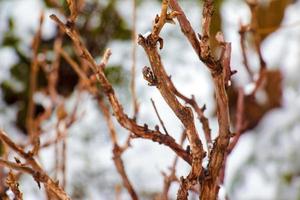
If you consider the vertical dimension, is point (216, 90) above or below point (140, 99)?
below

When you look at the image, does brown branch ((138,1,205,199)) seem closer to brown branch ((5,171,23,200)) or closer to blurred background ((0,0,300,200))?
brown branch ((5,171,23,200))

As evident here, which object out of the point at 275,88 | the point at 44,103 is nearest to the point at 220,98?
the point at 44,103

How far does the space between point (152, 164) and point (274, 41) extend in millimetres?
932

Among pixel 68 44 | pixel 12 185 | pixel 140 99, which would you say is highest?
pixel 68 44

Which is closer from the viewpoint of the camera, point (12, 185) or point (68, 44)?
point (12, 185)

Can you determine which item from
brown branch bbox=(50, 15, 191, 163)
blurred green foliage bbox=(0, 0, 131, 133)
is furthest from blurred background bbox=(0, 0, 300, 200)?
brown branch bbox=(50, 15, 191, 163)

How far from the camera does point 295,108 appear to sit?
2148mm

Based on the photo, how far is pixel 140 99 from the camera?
219 centimetres

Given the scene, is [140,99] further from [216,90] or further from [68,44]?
→ [216,90]

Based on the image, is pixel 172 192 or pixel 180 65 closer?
pixel 172 192

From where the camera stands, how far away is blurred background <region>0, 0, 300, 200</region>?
2.04 m

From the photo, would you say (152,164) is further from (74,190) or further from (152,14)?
(152,14)

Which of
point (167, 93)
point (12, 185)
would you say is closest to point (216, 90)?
point (167, 93)

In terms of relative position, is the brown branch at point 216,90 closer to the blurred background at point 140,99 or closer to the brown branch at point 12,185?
the brown branch at point 12,185
